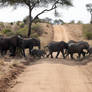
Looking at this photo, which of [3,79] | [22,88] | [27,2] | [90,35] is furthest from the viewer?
[90,35]

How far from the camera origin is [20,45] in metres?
16.7

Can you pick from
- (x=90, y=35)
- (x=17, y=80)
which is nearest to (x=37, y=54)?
(x=17, y=80)

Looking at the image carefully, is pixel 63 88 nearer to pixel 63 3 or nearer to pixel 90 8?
pixel 63 3

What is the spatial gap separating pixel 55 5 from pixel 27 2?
12.9 feet

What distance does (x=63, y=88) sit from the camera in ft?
23.7

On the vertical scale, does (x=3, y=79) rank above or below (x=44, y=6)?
below

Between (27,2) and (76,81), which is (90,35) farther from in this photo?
(76,81)

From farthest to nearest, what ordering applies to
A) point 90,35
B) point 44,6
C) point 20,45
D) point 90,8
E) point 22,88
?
point 90,8, point 90,35, point 44,6, point 20,45, point 22,88

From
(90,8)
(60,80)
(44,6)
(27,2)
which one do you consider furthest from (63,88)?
(90,8)

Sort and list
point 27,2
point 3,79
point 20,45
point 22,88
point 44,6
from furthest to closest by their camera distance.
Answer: point 44,6, point 27,2, point 20,45, point 3,79, point 22,88

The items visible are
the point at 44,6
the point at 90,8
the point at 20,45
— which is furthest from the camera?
the point at 90,8

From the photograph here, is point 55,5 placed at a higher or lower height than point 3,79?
higher

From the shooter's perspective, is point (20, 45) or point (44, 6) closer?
point (20, 45)

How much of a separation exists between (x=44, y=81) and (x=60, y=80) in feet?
2.16
